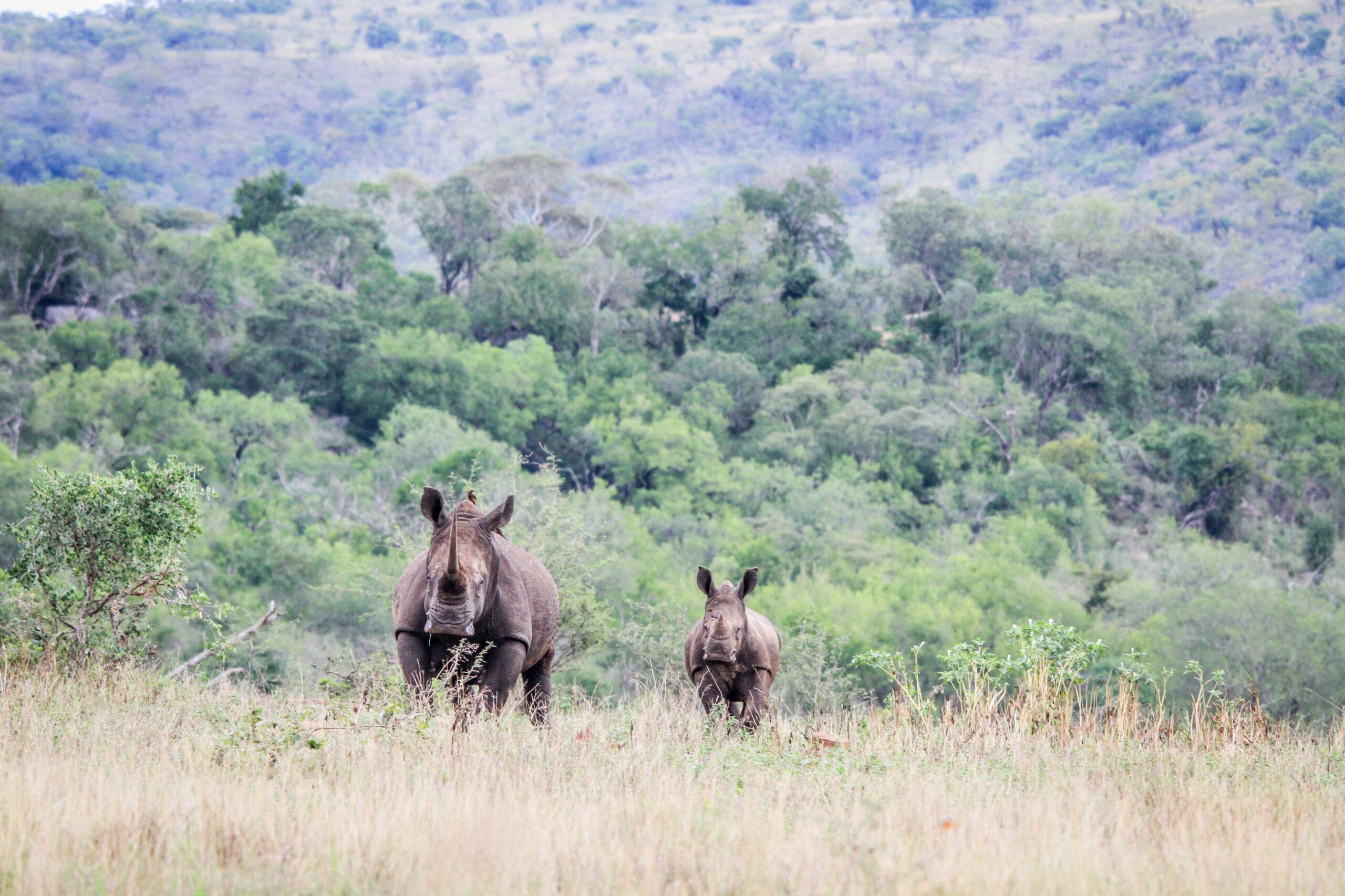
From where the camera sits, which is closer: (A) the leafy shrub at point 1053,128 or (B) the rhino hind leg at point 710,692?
(B) the rhino hind leg at point 710,692

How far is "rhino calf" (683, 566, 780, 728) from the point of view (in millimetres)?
9867

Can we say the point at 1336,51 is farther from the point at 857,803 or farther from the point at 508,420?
the point at 857,803

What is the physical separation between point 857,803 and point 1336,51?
165202mm

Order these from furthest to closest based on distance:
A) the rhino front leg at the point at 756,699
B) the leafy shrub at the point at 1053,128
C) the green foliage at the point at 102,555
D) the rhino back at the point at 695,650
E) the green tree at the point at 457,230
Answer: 1. the leafy shrub at the point at 1053,128
2. the green tree at the point at 457,230
3. the rhino back at the point at 695,650
4. the rhino front leg at the point at 756,699
5. the green foliage at the point at 102,555

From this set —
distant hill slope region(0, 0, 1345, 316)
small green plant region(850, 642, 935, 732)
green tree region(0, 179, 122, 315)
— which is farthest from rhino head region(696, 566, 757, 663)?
distant hill slope region(0, 0, 1345, 316)

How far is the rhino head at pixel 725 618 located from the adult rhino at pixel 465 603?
1.49m

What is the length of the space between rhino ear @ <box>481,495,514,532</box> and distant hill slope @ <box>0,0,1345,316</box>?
8798 cm

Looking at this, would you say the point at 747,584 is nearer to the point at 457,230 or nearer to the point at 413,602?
the point at 413,602

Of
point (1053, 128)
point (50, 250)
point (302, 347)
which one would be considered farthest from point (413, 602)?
point (1053, 128)

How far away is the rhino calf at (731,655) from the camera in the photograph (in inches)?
388

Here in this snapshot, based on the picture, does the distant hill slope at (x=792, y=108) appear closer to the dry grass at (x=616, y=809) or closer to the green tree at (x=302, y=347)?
the green tree at (x=302, y=347)

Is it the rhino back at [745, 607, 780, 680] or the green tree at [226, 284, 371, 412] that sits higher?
the rhino back at [745, 607, 780, 680]

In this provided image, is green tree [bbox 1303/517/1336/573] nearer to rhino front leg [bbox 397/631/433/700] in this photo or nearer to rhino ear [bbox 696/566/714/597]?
rhino ear [bbox 696/566/714/597]

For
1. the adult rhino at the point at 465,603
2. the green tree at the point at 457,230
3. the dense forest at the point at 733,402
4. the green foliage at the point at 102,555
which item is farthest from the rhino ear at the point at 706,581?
the green tree at the point at 457,230
